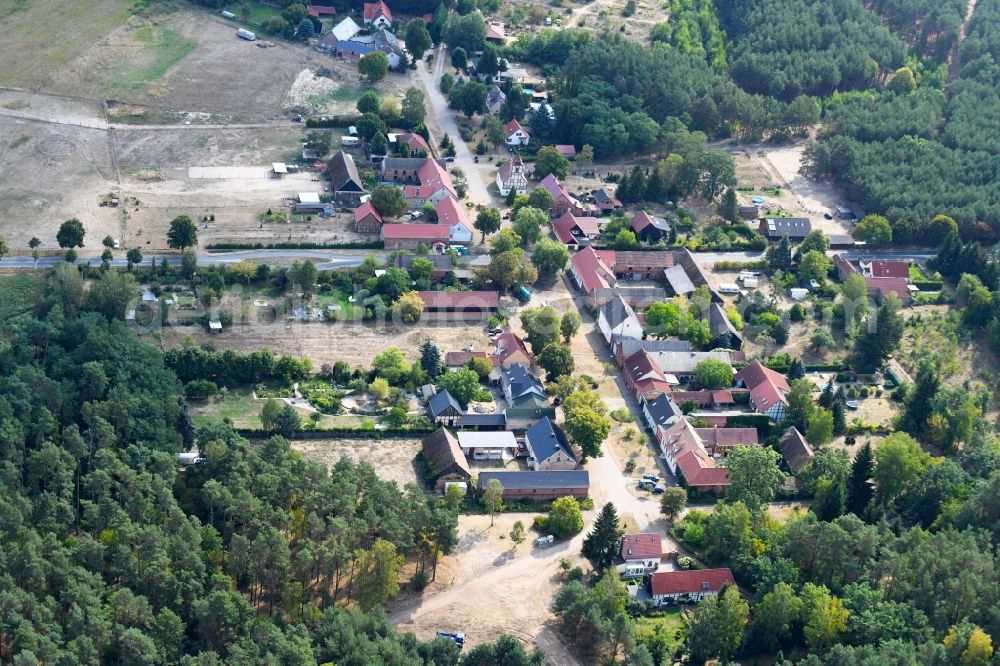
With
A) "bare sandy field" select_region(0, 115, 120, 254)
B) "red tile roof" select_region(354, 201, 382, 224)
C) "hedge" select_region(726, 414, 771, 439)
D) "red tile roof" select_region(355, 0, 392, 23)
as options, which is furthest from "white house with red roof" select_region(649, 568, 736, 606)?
"red tile roof" select_region(355, 0, 392, 23)

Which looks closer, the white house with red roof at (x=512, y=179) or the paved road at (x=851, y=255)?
the paved road at (x=851, y=255)

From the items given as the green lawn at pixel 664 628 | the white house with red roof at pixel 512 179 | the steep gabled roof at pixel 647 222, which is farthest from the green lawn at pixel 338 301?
the green lawn at pixel 664 628

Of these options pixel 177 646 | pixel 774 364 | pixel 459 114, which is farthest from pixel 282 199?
pixel 177 646

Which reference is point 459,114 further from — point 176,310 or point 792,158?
point 176,310

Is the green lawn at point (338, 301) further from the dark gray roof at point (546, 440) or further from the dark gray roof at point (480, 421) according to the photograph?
the dark gray roof at point (546, 440)

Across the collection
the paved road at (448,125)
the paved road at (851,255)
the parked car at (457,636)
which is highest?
the parked car at (457,636)

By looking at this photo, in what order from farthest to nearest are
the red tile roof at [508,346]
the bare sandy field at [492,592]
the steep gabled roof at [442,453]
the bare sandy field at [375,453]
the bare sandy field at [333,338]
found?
the red tile roof at [508,346] → the bare sandy field at [333,338] → the bare sandy field at [375,453] → the steep gabled roof at [442,453] → the bare sandy field at [492,592]

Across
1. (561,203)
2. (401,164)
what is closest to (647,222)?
(561,203)

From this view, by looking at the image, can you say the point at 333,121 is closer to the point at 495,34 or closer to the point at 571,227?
the point at 495,34
